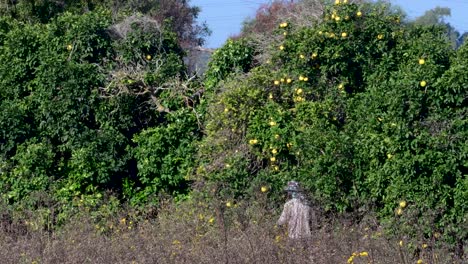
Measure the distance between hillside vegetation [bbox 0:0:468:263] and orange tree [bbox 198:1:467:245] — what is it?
0.03m

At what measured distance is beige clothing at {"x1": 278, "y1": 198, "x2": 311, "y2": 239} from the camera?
10.5 m

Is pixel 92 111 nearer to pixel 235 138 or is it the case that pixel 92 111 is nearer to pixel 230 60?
pixel 230 60

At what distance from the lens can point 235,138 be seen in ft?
42.4

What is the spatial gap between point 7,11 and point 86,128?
23.2 feet

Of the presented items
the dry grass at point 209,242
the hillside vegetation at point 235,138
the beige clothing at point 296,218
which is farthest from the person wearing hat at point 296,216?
the hillside vegetation at point 235,138

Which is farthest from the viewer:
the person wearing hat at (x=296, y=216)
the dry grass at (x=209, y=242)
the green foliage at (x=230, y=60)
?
the green foliage at (x=230, y=60)

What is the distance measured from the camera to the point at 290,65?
508 inches

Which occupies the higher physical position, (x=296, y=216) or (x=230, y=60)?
(x=230, y=60)

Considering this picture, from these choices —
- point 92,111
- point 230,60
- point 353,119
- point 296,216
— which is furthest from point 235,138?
point 92,111

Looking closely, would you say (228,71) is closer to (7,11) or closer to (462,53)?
(462,53)

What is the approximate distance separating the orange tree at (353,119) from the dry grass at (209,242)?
0.65m

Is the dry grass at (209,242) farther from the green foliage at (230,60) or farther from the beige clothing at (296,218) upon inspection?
the green foliage at (230,60)

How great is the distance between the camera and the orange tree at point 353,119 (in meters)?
10.8

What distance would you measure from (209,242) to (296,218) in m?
1.29
